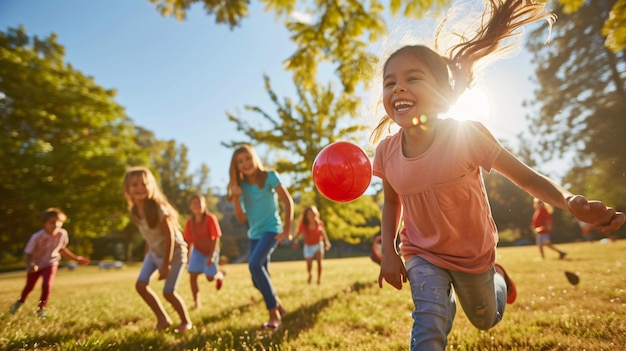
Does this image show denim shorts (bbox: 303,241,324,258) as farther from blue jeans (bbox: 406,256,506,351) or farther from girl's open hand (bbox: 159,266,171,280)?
blue jeans (bbox: 406,256,506,351)

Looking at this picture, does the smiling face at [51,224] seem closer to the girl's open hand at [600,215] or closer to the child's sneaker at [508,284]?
the child's sneaker at [508,284]

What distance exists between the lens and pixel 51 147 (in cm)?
2062

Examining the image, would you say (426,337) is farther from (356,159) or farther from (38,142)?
(38,142)

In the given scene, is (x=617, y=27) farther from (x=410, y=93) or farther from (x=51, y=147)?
(x=51, y=147)

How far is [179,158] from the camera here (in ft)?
147

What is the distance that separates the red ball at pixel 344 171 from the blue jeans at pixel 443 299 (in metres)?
0.70

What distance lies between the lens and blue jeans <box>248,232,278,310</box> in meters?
4.56

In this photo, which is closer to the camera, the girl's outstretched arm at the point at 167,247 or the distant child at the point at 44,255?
the girl's outstretched arm at the point at 167,247

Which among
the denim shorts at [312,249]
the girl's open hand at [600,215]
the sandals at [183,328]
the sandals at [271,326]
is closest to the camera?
the girl's open hand at [600,215]

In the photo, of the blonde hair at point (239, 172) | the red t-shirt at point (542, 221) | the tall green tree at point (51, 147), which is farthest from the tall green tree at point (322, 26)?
the tall green tree at point (51, 147)

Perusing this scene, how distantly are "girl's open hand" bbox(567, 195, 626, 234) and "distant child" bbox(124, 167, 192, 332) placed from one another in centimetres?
427

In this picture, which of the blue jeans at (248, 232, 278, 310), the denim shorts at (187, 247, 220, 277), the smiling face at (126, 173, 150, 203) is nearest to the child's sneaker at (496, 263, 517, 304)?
the blue jeans at (248, 232, 278, 310)

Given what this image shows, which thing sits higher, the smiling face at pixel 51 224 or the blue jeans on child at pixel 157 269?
the smiling face at pixel 51 224

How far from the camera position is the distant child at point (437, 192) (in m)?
2.16
